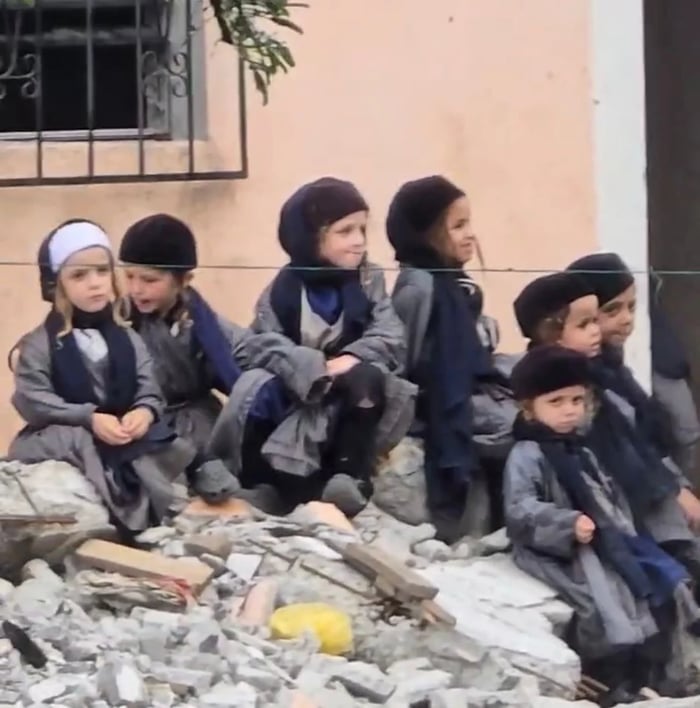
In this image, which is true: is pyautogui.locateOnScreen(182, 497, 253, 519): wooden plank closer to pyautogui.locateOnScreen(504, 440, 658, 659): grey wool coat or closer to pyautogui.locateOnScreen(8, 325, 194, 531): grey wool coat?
pyautogui.locateOnScreen(8, 325, 194, 531): grey wool coat

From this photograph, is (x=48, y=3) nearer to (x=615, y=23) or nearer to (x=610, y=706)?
(x=615, y=23)

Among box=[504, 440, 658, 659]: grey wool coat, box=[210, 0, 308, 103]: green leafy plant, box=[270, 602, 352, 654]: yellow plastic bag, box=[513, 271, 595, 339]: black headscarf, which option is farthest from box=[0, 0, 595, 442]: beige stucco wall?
box=[210, 0, 308, 103]: green leafy plant

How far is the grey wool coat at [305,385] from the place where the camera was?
5930 mm

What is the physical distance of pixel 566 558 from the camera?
5809mm

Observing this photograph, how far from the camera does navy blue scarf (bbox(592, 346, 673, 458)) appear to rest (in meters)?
6.32

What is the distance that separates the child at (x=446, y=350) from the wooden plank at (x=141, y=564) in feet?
3.07

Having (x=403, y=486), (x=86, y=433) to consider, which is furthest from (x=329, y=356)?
(x=86, y=433)

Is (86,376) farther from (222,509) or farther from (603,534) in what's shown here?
(603,534)

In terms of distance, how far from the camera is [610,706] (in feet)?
18.9

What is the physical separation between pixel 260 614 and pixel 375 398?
2.74ft

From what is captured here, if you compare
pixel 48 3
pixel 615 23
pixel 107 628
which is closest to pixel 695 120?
pixel 615 23

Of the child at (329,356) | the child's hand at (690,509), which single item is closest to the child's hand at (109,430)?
the child at (329,356)

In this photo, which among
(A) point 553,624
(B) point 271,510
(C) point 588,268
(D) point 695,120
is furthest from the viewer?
(D) point 695,120

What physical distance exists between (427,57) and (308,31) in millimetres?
400
